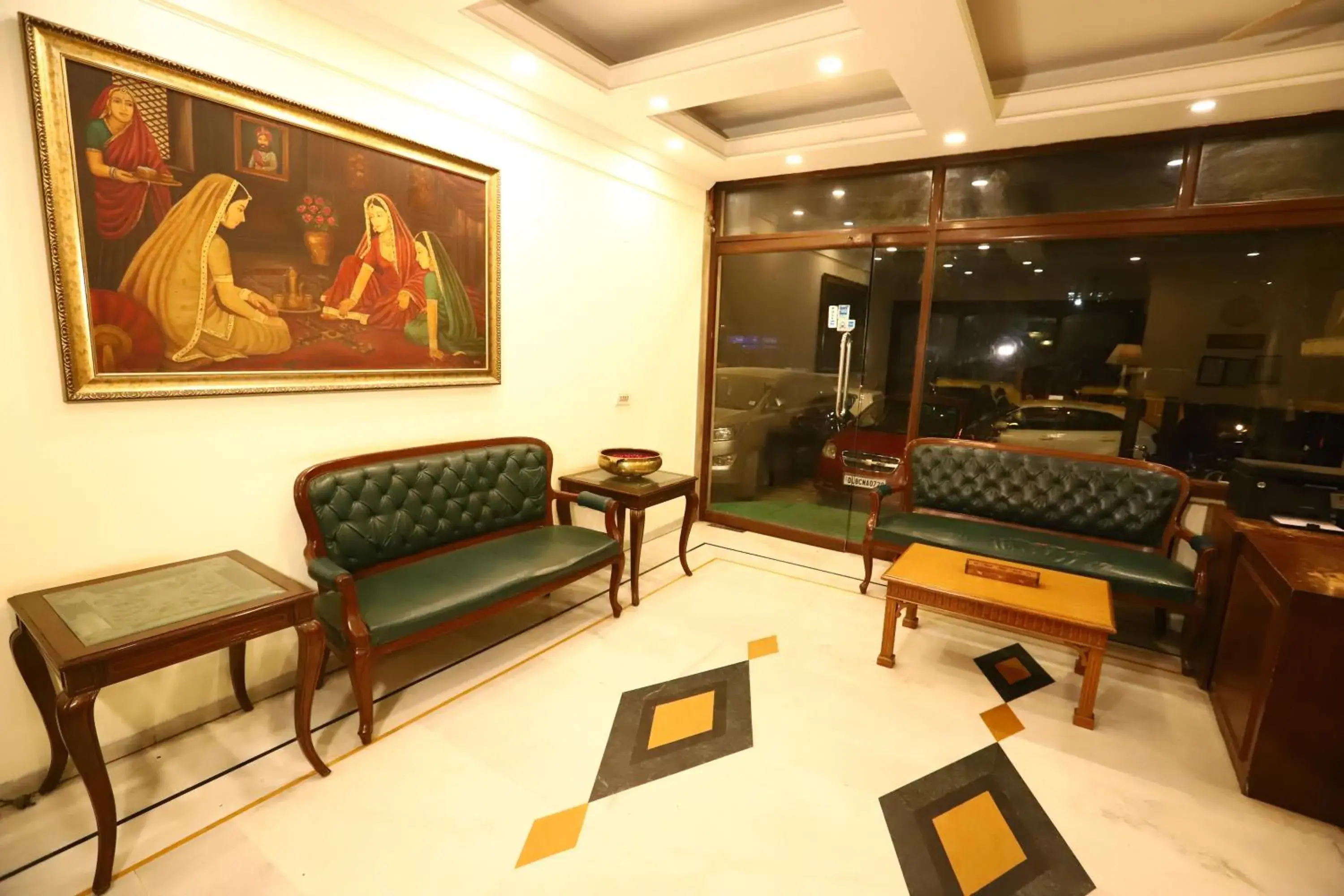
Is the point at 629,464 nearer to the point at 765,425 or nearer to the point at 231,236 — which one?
the point at 765,425

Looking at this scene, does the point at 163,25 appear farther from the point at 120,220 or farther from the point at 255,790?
the point at 255,790

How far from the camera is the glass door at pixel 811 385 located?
4.25 meters

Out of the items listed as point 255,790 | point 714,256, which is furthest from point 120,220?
point 714,256

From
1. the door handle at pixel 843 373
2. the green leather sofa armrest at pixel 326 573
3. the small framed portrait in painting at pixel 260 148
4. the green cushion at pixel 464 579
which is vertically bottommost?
the green cushion at pixel 464 579

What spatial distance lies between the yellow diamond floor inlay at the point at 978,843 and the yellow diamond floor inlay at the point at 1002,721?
423 mm

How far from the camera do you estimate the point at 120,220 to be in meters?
1.91

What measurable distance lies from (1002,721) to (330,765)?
8.62ft

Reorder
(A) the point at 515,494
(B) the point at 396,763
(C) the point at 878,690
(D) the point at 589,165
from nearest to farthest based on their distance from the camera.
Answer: (B) the point at 396,763 < (C) the point at 878,690 < (A) the point at 515,494 < (D) the point at 589,165

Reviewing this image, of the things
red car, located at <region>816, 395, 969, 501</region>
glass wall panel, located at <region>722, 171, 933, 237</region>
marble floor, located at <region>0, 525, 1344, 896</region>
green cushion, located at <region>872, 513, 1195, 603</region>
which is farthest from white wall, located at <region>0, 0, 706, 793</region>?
green cushion, located at <region>872, 513, 1195, 603</region>

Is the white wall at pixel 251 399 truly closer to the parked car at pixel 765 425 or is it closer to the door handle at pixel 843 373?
the parked car at pixel 765 425

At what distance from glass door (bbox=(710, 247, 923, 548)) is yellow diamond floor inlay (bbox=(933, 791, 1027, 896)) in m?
2.56

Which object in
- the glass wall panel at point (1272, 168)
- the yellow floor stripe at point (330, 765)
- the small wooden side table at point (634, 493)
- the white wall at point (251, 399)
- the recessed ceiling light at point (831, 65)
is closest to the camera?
the yellow floor stripe at point (330, 765)

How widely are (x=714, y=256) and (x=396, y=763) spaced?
4.10 m

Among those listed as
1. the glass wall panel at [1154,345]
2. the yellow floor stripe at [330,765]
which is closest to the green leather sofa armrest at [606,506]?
the yellow floor stripe at [330,765]
